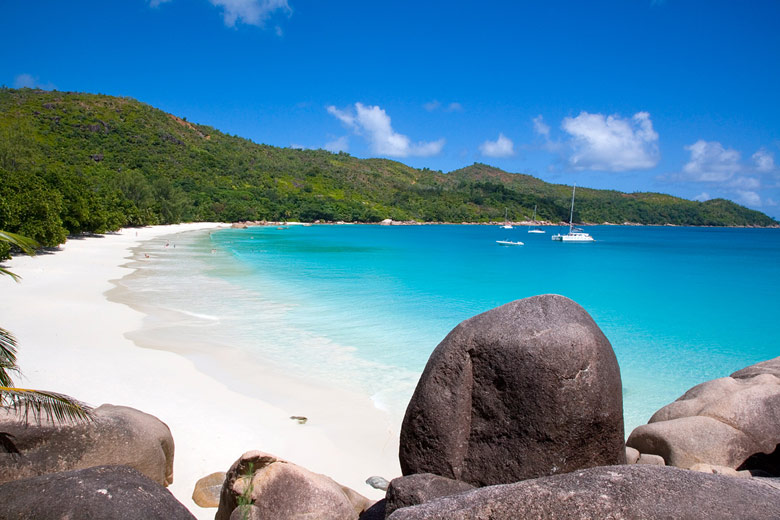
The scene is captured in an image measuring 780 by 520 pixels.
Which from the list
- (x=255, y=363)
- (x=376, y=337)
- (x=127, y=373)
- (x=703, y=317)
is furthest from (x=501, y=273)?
(x=127, y=373)

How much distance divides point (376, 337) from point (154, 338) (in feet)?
23.1

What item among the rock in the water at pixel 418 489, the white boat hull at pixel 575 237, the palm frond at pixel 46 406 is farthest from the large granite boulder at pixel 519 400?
the white boat hull at pixel 575 237

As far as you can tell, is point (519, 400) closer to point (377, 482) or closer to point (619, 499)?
point (619, 499)

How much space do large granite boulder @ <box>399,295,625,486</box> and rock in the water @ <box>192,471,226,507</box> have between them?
129 inches

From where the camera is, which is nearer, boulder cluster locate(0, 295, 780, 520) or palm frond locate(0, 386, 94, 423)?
boulder cluster locate(0, 295, 780, 520)

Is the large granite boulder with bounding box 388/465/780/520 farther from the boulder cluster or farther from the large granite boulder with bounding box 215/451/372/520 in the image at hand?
the large granite boulder with bounding box 215/451/372/520

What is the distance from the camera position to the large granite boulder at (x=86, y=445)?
5.36 meters

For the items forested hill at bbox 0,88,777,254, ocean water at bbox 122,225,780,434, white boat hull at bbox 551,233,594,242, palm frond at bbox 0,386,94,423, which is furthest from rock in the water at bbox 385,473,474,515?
white boat hull at bbox 551,233,594,242

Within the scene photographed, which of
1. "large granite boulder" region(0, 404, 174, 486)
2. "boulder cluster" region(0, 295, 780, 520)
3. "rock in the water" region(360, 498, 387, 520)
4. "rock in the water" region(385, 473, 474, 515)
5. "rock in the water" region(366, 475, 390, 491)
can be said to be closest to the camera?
"boulder cluster" region(0, 295, 780, 520)

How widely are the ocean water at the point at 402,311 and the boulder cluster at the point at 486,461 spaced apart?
20.1 ft

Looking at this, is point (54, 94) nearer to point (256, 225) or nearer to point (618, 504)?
point (256, 225)

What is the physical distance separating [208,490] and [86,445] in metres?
1.75

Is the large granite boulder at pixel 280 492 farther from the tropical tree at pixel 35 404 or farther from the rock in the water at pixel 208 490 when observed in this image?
the tropical tree at pixel 35 404

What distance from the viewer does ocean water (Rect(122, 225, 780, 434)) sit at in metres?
14.8
